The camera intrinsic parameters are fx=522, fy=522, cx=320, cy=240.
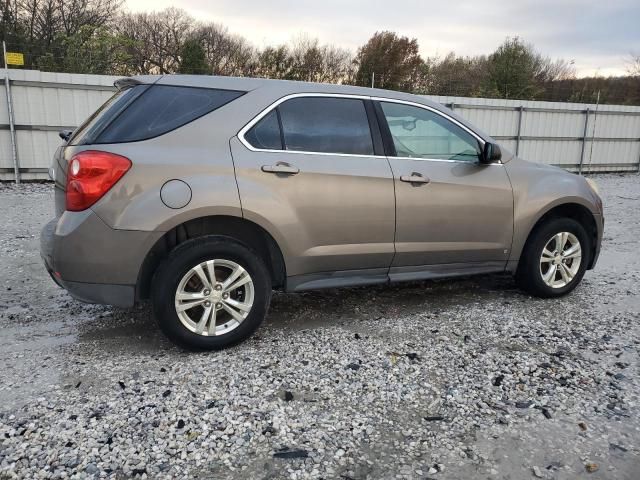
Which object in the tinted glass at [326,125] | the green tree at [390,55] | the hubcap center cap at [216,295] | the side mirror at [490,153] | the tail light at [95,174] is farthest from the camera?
the green tree at [390,55]

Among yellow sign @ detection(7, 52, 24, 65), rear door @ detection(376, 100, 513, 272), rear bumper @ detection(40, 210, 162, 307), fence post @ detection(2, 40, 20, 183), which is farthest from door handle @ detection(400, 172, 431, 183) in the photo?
yellow sign @ detection(7, 52, 24, 65)

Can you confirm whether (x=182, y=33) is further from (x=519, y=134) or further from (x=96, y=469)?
(x=96, y=469)

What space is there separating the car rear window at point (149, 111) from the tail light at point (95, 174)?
14 cm

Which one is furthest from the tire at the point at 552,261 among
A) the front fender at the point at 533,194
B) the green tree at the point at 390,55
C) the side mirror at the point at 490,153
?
the green tree at the point at 390,55

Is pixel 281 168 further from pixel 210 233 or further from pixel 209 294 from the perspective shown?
pixel 209 294

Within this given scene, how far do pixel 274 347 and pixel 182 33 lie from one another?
3219cm

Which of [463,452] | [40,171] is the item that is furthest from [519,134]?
[463,452]

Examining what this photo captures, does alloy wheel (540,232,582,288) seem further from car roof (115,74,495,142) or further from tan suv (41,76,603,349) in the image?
car roof (115,74,495,142)

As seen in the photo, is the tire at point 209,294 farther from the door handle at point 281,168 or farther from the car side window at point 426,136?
the car side window at point 426,136

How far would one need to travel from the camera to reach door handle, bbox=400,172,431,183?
3.80 meters

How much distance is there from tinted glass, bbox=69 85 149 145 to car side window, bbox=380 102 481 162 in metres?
1.76

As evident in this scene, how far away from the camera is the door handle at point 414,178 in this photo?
3802mm

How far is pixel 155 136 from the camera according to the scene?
3.18m

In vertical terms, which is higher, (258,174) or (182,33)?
(182,33)
